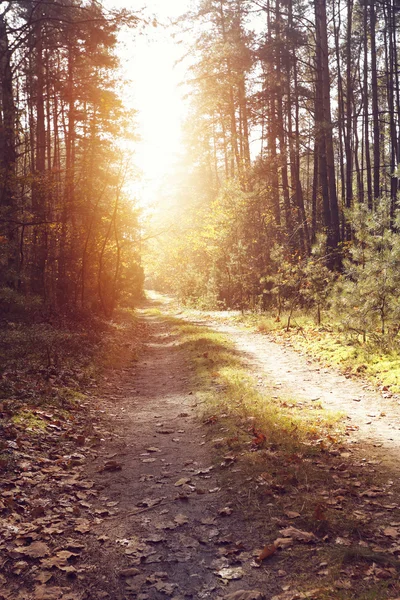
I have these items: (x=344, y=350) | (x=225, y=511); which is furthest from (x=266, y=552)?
(x=344, y=350)

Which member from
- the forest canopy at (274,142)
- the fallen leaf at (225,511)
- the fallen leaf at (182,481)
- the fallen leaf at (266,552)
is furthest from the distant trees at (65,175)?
the fallen leaf at (266,552)

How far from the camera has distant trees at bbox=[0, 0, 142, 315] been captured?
46.7 ft

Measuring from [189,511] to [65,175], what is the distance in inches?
634

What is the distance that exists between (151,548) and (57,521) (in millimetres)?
1016

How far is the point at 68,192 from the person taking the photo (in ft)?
56.2

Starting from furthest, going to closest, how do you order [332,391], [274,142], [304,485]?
[274,142]
[332,391]
[304,485]

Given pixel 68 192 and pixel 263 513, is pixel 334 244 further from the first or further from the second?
pixel 263 513

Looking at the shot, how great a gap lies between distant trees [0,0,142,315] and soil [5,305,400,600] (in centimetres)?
876

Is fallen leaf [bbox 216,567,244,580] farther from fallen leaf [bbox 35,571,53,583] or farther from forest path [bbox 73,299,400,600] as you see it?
fallen leaf [bbox 35,571,53,583]

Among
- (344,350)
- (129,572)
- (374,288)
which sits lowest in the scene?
(129,572)

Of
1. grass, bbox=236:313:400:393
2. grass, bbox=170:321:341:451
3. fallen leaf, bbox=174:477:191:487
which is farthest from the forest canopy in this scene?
fallen leaf, bbox=174:477:191:487

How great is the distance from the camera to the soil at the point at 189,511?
10.7 feet

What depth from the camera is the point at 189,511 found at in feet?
14.4

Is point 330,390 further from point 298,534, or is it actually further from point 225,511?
point 298,534
